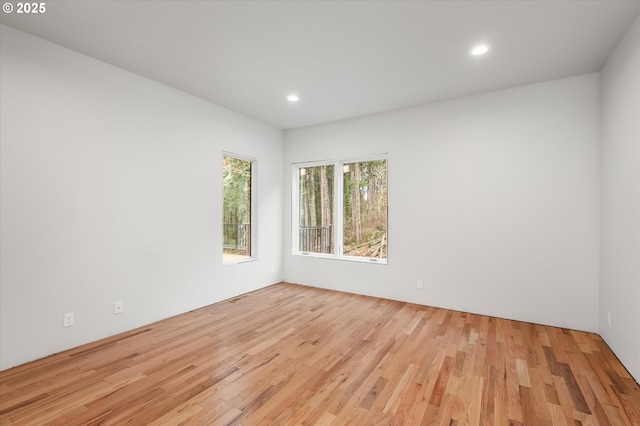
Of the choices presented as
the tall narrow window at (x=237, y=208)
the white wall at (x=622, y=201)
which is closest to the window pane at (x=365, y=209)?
the tall narrow window at (x=237, y=208)

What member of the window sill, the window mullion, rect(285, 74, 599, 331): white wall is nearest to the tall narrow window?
the window sill

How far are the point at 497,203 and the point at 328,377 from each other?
9.37ft

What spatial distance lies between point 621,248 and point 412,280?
7.14 ft

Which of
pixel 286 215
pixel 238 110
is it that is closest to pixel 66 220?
pixel 238 110

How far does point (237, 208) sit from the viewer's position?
15.3ft

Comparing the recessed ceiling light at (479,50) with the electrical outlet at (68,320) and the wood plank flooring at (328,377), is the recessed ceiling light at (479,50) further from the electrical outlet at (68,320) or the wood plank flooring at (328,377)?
the electrical outlet at (68,320)

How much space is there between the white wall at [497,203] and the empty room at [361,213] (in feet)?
0.08

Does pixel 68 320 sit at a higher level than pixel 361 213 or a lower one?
lower

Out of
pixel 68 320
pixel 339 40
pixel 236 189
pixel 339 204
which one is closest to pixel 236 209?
pixel 236 189

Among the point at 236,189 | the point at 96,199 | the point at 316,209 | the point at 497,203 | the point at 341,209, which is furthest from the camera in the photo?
the point at 316,209

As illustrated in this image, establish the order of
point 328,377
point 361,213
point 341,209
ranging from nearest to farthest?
point 328,377, point 361,213, point 341,209

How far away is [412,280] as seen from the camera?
4156mm

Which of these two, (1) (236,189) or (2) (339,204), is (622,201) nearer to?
(2) (339,204)

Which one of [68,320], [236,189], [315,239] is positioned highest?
[236,189]
